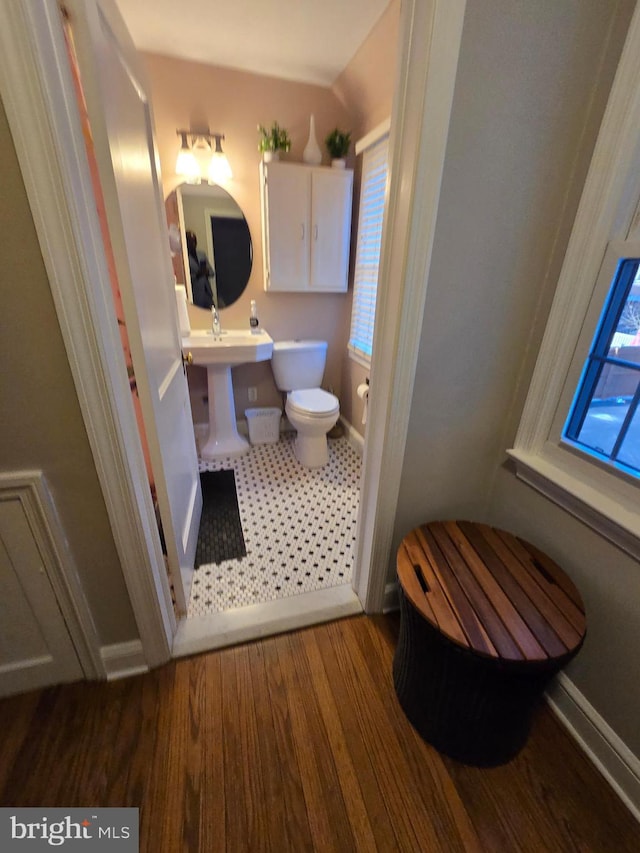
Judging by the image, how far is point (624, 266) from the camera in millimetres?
891

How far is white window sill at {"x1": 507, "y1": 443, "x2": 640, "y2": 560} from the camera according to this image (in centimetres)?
88

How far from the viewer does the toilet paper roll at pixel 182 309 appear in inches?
87.5

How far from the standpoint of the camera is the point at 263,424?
9.01 ft

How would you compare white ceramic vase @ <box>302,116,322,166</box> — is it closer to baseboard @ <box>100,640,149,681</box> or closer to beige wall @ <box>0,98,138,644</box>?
beige wall @ <box>0,98,138,644</box>

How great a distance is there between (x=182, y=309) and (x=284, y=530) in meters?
1.56

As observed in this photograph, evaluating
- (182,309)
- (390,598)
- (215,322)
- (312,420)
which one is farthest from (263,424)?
(390,598)

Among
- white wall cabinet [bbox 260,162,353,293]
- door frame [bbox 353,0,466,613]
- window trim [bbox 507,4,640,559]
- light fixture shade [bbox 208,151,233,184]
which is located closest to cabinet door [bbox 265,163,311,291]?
white wall cabinet [bbox 260,162,353,293]

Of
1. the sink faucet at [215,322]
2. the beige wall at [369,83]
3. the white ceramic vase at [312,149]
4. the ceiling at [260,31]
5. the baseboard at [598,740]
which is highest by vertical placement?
the ceiling at [260,31]

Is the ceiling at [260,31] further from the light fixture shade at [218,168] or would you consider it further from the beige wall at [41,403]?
the beige wall at [41,403]

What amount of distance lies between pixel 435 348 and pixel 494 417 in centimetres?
37

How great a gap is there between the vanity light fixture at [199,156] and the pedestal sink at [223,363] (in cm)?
95

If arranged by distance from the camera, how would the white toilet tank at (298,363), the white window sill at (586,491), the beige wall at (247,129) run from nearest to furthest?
1. the white window sill at (586,491)
2. the beige wall at (247,129)
3. the white toilet tank at (298,363)

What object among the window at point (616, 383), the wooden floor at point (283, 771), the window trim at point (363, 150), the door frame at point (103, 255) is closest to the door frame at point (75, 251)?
the door frame at point (103, 255)

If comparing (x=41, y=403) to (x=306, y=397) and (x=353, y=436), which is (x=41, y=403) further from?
(x=353, y=436)
